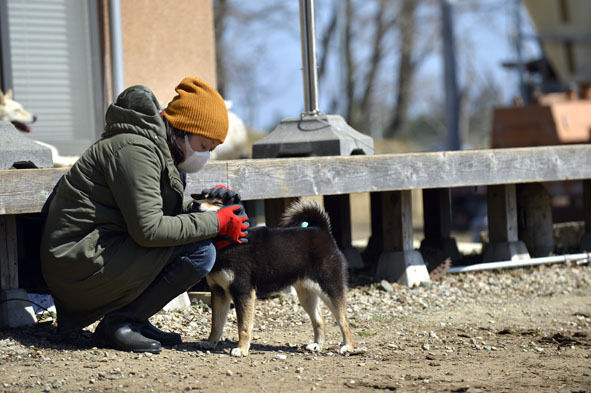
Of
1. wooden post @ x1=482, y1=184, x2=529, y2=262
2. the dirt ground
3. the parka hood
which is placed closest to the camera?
the dirt ground

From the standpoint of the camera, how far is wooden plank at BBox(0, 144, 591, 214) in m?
4.92

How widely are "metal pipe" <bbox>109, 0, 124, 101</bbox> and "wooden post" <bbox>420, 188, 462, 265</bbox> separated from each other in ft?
10.6

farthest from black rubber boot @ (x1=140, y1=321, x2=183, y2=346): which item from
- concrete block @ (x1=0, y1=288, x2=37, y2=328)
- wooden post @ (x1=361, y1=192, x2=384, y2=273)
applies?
wooden post @ (x1=361, y1=192, x2=384, y2=273)

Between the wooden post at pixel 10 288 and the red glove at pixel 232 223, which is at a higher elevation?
the red glove at pixel 232 223

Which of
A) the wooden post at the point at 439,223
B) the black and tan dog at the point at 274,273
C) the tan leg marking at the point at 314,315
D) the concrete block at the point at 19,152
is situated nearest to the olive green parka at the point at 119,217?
the black and tan dog at the point at 274,273

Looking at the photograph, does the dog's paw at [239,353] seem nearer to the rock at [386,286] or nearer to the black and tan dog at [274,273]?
the black and tan dog at [274,273]

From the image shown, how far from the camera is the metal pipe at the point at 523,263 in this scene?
728 centimetres

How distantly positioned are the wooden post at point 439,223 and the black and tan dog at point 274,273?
3.35 m

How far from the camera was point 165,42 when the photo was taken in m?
8.46

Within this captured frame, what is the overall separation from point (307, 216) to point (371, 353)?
896 millimetres

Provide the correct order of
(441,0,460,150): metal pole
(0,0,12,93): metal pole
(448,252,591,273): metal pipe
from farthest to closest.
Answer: (441,0,460,150): metal pole < (0,0,12,93): metal pole < (448,252,591,273): metal pipe

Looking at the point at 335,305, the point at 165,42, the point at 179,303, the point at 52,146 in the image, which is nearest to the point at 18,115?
the point at 52,146

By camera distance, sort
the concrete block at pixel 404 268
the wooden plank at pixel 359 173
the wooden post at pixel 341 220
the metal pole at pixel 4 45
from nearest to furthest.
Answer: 1. the wooden plank at pixel 359 173
2. the concrete block at pixel 404 268
3. the wooden post at pixel 341 220
4. the metal pole at pixel 4 45

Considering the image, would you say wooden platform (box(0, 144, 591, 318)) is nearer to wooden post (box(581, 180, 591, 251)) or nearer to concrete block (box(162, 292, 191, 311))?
wooden post (box(581, 180, 591, 251))
